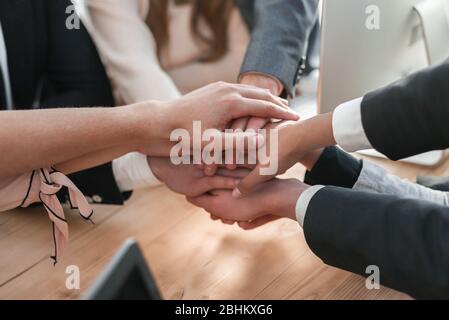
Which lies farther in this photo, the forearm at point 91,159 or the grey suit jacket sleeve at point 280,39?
the grey suit jacket sleeve at point 280,39

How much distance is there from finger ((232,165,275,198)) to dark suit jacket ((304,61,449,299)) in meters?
0.13

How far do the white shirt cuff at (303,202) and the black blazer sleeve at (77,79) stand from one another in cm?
38

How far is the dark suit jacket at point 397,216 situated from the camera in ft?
2.19

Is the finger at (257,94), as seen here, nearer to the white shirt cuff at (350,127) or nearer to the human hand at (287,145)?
the human hand at (287,145)

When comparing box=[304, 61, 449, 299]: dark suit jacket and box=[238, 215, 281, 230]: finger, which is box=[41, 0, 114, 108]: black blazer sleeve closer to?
box=[238, 215, 281, 230]: finger

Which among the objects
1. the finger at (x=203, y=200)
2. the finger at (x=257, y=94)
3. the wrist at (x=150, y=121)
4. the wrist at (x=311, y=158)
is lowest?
the finger at (x=203, y=200)

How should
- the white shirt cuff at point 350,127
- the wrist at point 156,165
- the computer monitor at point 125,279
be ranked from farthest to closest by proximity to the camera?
the wrist at point 156,165 → the white shirt cuff at point 350,127 → the computer monitor at point 125,279

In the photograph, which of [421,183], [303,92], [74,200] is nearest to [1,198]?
[74,200]

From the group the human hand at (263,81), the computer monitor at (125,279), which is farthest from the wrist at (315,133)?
the computer monitor at (125,279)

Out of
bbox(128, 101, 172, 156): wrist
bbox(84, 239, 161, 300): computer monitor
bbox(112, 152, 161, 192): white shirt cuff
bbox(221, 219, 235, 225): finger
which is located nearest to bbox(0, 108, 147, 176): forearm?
bbox(128, 101, 172, 156): wrist

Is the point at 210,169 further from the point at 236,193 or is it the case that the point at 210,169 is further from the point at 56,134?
the point at 56,134

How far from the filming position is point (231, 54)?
3.98ft

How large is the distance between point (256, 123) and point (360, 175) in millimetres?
190

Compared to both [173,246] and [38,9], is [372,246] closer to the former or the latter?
[173,246]
